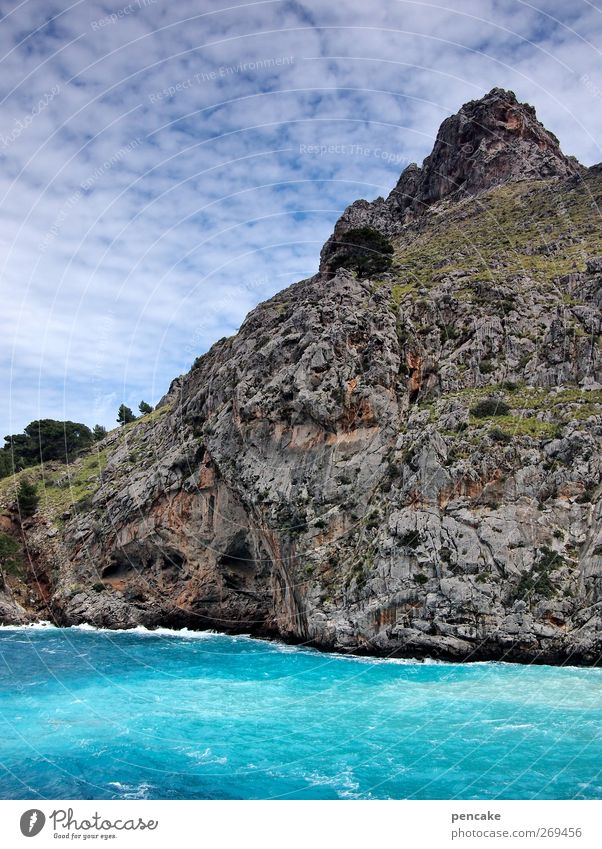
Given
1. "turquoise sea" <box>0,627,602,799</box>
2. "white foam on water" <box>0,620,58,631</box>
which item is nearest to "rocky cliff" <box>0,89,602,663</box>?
"white foam on water" <box>0,620,58,631</box>

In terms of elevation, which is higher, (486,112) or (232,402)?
(486,112)

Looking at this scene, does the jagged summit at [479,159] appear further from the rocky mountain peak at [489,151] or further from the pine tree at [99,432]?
the pine tree at [99,432]

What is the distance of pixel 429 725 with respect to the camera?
81.2 feet

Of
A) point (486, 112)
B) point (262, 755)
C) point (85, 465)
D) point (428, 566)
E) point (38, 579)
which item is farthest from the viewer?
point (486, 112)

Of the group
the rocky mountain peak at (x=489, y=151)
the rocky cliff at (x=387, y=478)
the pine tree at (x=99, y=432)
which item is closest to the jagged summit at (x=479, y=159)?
the rocky mountain peak at (x=489, y=151)

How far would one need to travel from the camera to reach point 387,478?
44.0 m

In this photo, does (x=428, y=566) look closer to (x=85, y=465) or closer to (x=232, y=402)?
(x=232, y=402)

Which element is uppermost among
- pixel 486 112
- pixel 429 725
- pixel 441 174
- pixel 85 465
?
pixel 486 112

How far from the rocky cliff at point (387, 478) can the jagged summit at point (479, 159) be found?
17.8 metres

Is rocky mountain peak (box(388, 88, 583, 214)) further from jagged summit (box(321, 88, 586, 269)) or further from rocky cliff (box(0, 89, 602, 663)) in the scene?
rocky cliff (box(0, 89, 602, 663))

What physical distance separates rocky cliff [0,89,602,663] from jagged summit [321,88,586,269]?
1780 centimetres

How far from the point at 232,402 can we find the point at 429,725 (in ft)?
115

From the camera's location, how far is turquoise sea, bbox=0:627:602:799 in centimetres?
1919
